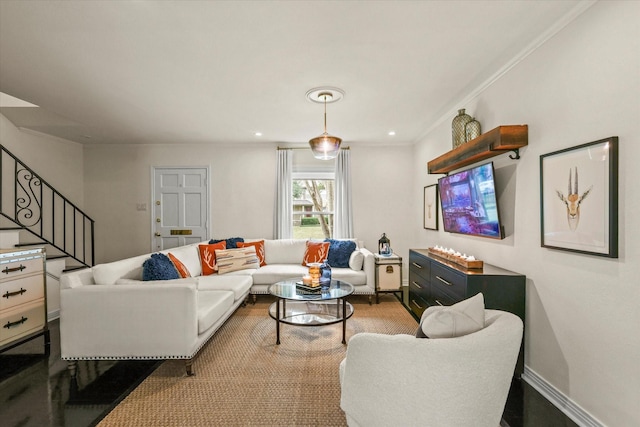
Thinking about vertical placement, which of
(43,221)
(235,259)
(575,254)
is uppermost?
(43,221)

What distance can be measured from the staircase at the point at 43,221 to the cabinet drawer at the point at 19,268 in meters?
0.61

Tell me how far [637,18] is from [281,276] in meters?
3.90

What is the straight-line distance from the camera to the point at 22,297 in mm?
2812

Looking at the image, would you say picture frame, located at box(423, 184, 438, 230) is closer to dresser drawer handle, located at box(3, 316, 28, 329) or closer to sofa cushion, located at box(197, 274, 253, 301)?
sofa cushion, located at box(197, 274, 253, 301)

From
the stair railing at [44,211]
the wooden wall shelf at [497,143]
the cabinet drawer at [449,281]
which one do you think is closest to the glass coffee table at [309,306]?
the cabinet drawer at [449,281]

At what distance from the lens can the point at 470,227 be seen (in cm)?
308

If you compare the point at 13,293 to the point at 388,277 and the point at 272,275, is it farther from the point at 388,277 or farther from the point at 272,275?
the point at 388,277

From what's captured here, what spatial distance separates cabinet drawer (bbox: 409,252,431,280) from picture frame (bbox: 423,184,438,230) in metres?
0.67

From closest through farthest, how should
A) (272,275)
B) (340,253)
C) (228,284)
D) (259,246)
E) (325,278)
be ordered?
(325,278) → (228,284) → (272,275) → (340,253) → (259,246)

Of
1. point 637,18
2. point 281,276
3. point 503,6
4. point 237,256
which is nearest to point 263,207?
point 237,256

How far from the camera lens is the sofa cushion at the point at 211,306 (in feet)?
8.48

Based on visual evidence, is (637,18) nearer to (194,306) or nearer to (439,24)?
(439,24)

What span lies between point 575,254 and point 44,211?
6.33 meters

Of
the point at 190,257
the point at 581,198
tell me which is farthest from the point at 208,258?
the point at 581,198
